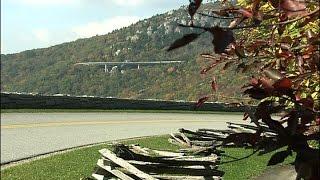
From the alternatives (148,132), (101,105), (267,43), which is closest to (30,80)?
(101,105)

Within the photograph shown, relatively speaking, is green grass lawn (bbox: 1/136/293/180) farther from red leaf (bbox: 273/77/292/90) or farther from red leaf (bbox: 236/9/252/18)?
red leaf (bbox: 273/77/292/90)

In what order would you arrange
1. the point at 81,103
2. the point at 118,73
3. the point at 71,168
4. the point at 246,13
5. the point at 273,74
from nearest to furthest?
the point at 273,74
the point at 246,13
the point at 71,168
the point at 81,103
the point at 118,73

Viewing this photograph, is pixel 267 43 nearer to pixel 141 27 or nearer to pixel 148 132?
pixel 148 132

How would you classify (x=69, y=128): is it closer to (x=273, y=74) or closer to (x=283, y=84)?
(x=273, y=74)

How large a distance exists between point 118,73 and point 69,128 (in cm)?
6440

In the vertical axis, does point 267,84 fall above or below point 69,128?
above

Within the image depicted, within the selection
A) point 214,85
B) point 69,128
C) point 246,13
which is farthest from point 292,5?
point 69,128

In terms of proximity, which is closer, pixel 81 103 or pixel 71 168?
pixel 71 168

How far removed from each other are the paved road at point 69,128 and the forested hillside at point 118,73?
4056 centimetres

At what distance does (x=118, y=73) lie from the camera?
79938mm

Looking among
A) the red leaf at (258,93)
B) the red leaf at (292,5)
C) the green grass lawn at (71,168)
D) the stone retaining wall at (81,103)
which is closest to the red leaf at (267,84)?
the red leaf at (258,93)

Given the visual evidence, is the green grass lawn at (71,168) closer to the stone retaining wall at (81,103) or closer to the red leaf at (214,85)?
the red leaf at (214,85)

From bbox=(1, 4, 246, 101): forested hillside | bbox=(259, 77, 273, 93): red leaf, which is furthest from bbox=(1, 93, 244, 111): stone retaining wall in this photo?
bbox=(1, 4, 246, 101): forested hillside

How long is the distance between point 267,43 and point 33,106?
63.5 feet
